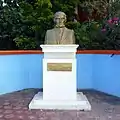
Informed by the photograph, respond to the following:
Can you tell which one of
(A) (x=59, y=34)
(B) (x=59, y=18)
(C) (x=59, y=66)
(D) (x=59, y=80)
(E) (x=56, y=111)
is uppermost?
(B) (x=59, y=18)

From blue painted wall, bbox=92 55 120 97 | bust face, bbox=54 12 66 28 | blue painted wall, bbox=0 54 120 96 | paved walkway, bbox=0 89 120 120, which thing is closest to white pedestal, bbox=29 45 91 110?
paved walkway, bbox=0 89 120 120

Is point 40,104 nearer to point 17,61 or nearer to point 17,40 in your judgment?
point 17,61

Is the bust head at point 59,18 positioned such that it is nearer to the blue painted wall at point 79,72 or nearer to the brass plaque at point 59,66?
the brass plaque at point 59,66

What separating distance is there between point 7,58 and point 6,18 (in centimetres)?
292

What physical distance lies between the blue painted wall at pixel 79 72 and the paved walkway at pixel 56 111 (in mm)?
562

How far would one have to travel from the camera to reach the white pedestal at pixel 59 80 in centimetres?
609

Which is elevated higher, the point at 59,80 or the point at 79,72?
the point at 59,80

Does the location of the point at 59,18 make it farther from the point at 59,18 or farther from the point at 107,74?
the point at 107,74

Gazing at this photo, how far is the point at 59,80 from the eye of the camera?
20.3 ft

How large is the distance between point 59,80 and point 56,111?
66 cm

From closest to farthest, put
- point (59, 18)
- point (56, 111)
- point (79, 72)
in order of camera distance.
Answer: point (56, 111) < point (59, 18) < point (79, 72)

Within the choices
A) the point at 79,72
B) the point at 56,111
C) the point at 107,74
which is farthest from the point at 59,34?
the point at 79,72

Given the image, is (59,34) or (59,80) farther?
(59,34)

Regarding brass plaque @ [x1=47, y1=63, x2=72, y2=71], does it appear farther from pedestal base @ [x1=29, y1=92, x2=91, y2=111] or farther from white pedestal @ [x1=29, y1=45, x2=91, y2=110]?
pedestal base @ [x1=29, y1=92, x2=91, y2=111]
